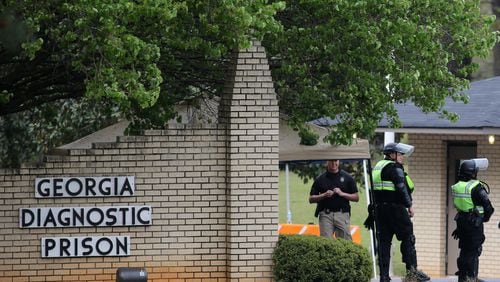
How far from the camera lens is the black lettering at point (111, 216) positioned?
1496 centimetres

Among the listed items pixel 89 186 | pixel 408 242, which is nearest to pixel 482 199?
pixel 408 242

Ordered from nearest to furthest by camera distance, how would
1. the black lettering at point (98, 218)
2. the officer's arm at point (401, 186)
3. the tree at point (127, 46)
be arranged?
1. the tree at point (127, 46)
2. the black lettering at point (98, 218)
3. the officer's arm at point (401, 186)

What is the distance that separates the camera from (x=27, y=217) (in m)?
14.7

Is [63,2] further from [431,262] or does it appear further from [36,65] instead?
[431,262]

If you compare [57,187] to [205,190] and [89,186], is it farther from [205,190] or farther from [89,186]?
[205,190]

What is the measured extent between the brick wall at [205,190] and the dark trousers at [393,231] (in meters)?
1.78

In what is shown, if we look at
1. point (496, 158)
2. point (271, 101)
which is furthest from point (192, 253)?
point (496, 158)

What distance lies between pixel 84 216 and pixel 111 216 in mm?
321

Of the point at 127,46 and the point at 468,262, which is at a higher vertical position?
the point at 127,46

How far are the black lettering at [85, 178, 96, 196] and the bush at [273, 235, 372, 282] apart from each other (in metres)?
2.34

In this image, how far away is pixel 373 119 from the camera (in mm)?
16062

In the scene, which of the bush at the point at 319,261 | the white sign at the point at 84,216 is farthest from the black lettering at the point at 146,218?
the bush at the point at 319,261

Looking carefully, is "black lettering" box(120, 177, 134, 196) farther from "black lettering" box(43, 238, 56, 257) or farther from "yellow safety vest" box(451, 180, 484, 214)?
"yellow safety vest" box(451, 180, 484, 214)

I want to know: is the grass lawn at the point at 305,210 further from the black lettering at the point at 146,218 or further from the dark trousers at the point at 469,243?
the black lettering at the point at 146,218
